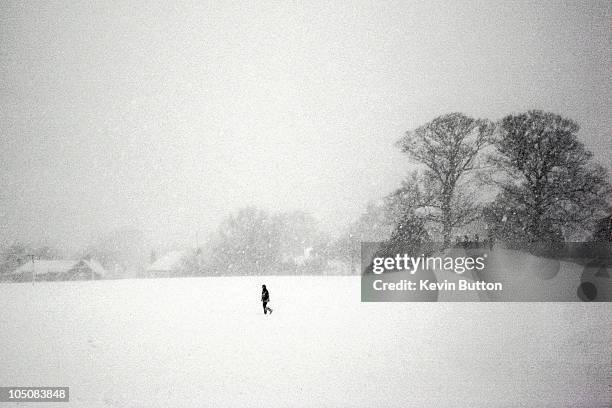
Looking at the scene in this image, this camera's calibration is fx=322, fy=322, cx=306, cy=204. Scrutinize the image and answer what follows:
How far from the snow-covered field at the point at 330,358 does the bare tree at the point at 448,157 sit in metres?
5.89

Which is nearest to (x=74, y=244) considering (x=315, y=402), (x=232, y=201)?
(x=232, y=201)

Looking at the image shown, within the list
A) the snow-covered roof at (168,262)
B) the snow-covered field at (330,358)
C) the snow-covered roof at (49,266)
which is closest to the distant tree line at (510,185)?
the snow-covered field at (330,358)

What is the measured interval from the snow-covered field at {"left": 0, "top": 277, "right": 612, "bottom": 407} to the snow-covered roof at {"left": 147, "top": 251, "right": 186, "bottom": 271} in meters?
60.4

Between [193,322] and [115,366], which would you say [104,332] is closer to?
[193,322]

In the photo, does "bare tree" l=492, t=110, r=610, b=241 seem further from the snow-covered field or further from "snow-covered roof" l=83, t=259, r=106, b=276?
"snow-covered roof" l=83, t=259, r=106, b=276

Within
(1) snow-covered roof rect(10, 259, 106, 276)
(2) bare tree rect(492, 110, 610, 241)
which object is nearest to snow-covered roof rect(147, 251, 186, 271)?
(1) snow-covered roof rect(10, 259, 106, 276)

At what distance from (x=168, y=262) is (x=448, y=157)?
7448 centimetres

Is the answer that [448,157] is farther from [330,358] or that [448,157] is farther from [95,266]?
[95,266]

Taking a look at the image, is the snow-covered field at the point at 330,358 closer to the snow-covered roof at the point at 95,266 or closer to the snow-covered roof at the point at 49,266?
the snow-covered roof at the point at 49,266

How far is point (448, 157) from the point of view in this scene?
2208cm

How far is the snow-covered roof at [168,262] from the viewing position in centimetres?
7750

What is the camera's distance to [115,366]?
1062cm

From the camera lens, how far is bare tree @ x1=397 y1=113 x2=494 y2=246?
20.7m

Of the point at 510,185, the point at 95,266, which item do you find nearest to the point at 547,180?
the point at 510,185
